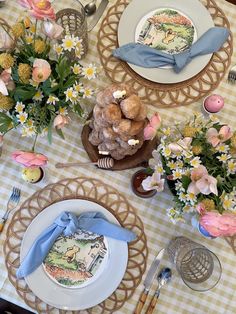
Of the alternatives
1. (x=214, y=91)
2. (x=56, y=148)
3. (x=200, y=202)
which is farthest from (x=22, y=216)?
(x=214, y=91)

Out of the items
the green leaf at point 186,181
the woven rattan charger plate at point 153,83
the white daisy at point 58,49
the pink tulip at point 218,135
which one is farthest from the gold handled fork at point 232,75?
the white daisy at point 58,49

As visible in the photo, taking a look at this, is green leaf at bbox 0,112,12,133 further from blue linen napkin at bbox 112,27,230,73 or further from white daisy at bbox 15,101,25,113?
blue linen napkin at bbox 112,27,230,73

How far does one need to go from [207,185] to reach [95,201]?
34cm

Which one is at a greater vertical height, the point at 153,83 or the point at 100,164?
the point at 153,83

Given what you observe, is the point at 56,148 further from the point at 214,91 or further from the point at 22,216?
the point at 214,91

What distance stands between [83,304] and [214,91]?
0.66 m

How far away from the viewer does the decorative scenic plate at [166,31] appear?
3.91ft

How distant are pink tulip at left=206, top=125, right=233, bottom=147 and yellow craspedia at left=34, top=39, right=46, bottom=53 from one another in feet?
1.36

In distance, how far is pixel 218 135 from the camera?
99 cm

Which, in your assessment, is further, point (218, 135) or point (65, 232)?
point (65, 232)

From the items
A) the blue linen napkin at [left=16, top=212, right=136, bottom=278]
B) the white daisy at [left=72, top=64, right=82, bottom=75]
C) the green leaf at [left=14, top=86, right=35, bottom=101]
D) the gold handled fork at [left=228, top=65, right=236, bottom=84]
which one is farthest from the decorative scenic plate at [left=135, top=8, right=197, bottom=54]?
the blue linen napkin at [left=16, top=212, right=136, bottom=278]

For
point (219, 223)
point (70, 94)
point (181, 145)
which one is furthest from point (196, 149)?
point (70, 94)

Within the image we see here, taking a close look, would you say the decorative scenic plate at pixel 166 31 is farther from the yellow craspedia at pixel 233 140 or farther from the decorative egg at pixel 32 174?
the decorative egg at pixel 32 174

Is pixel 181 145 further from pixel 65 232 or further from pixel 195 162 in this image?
pixel 65 232
